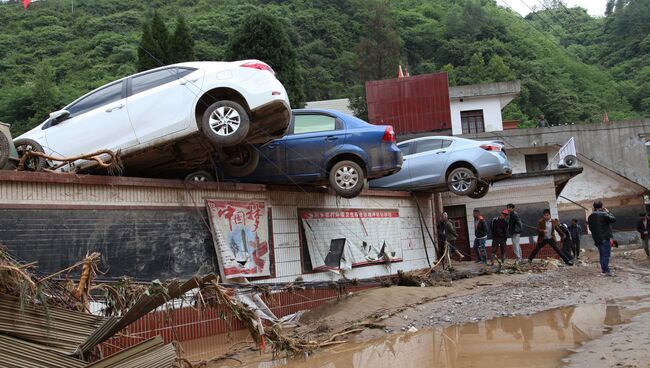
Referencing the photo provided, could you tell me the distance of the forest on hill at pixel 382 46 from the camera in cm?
5012

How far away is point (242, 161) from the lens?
10.7 m

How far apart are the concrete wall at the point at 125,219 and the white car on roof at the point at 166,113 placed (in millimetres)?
793

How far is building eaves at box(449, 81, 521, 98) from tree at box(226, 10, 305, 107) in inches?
335

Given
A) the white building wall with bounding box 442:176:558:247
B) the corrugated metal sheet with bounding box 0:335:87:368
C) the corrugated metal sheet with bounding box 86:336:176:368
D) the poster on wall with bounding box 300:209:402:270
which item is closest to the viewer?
the corrugated metal sheet with bounding box 0:335:87:368

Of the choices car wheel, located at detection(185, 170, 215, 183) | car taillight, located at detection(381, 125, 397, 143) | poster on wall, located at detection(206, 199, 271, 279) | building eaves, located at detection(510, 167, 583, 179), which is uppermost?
car taillight, located at detection(381, 125, 397, 143)

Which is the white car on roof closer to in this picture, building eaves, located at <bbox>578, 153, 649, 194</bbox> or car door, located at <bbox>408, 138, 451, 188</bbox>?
car door, located at <bbox>408, 138, 451, 188</bbox>

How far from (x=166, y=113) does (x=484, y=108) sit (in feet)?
81.9

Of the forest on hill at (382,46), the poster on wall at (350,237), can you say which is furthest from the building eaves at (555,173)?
the forest on hill at (382,46)

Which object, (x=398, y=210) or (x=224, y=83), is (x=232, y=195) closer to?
(x=224, y=83)

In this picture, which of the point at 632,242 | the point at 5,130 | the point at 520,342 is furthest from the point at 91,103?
the point at 632,242

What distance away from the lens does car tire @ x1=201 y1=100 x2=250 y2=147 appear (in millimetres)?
8852

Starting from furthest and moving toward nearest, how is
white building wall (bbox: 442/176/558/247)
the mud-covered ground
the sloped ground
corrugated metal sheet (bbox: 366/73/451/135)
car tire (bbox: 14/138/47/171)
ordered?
corrugated metal sheet (bbox: 366/73/451/135)
white building wall (bbox: 442/176/558/247)
car tire (bbox: 14/138/47/171)
the sloped ground
the mud-covered ground

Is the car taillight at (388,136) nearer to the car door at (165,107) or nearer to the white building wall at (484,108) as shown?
the car door at (165,107)

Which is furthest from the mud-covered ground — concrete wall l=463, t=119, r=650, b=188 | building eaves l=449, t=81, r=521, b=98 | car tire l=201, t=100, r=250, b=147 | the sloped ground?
building eaves l=449, t=81, r=521, b=98
